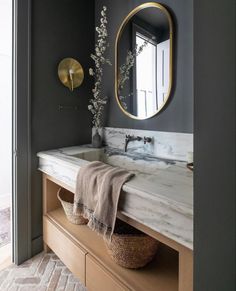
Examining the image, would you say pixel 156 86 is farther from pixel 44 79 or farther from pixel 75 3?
pixel 75 3

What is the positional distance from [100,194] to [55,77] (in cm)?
117

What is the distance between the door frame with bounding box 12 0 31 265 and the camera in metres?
1.42

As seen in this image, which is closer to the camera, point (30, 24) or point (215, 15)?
point (215, 15)

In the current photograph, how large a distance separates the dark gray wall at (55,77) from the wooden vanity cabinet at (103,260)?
202 millimetres

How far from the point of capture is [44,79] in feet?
5.22

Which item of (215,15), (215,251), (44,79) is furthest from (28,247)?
(215,15)

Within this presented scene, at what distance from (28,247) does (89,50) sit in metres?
1.78

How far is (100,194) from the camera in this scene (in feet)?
3.00

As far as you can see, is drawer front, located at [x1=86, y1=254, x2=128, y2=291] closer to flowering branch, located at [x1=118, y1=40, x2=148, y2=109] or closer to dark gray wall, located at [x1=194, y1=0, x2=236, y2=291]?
dark gray wall, located at [x1=194, y1=0, x2=236, y2=291]

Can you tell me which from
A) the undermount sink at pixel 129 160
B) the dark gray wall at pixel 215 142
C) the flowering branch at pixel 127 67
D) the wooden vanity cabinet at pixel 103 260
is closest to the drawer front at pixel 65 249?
the wooden vanity cabinet at pixel 103 260

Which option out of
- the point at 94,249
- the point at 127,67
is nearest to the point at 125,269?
the point at 94,249

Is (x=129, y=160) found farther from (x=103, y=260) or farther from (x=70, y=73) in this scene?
(x=70, y=73)

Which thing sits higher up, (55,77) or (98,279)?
(55,77)

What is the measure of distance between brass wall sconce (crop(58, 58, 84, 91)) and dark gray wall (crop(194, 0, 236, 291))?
1402mm
